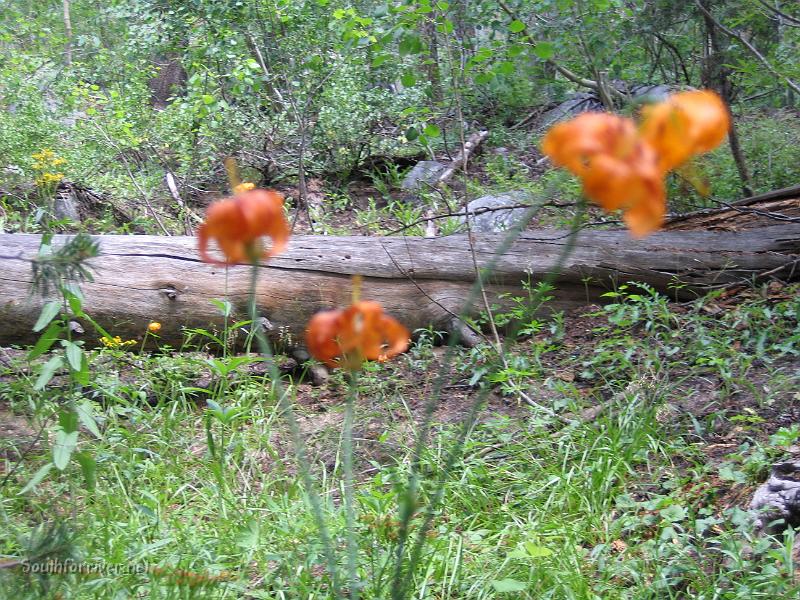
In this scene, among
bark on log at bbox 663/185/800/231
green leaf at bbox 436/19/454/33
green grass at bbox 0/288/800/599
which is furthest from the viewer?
bark on log at bbox 663/185/800/231

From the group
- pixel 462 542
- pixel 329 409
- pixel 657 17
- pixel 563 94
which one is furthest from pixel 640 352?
pixel 563 94

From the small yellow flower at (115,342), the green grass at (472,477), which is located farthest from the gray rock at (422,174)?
the small yellow flower at (115,342)

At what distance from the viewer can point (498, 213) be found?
6207mm

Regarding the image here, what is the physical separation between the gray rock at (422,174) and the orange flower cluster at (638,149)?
672cm

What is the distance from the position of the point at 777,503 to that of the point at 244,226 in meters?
2.13

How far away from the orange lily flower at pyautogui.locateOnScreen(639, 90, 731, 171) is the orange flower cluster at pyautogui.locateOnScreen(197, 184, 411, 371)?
48 cm

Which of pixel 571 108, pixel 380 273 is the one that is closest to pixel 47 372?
pixel 380 273

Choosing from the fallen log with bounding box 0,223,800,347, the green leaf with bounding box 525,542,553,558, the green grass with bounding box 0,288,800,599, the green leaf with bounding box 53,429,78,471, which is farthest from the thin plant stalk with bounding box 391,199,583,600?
the fallen log with bounding box 0,223,800,347

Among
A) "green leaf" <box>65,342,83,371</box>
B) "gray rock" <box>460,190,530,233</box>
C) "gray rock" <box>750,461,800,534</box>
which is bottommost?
"gray rock" <box>750,461,800,534</box>

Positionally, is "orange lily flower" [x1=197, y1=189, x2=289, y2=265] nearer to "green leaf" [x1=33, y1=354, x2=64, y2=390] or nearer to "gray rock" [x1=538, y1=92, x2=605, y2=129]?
"green leaf" [x1=33, y1=354, x2=64, y2=390]

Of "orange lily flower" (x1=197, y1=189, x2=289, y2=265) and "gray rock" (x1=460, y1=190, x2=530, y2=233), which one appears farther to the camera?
"gray rock" (x1=460, y1=190, x2=530, y2=233)

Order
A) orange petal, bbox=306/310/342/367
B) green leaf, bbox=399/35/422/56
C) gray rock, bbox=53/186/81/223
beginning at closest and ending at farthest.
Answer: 1. orange petal, bbox=306/310/342/367
2. green leaf, bbox=399/35/422/56
3. gray rock, bbox=53/186/81/223

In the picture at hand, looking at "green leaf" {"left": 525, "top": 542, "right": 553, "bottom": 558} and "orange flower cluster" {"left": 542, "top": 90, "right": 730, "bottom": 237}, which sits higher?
"orange flower cluster" {"left": 542, "top": 90, "right": 730, "bottom": 237}

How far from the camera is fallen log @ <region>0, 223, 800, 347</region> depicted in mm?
3908
